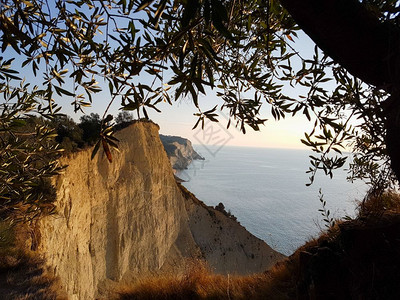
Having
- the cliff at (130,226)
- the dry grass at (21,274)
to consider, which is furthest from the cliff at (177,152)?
the dry grass at (21,274)

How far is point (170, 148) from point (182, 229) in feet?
203

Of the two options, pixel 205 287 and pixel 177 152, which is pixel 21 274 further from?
pixel 177 152

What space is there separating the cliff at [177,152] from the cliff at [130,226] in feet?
176

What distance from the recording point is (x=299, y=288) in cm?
282

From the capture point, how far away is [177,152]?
8481 cm

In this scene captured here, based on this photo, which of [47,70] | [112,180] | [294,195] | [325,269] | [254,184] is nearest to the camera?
[47,70]

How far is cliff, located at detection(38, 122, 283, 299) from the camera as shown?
29.4 ft

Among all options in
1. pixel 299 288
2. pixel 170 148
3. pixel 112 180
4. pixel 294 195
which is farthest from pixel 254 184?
pixel 299 288

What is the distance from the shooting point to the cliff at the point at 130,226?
8.96 metres

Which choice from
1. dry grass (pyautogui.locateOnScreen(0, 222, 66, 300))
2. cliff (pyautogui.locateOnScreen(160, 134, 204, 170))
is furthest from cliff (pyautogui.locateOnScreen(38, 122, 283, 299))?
cliff (pyautogui.locateOnScreen(160, 134, 204, 170))

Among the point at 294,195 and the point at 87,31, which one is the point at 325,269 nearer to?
the point at 87,31

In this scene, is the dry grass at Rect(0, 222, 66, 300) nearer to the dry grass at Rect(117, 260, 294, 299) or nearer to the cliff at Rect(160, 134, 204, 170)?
the dry grass at Rect(117, 260, 294, 299)

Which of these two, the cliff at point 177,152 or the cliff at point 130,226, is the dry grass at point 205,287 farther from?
the cliff at point 177,152

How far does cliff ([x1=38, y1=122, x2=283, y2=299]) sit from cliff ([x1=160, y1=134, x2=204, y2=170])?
5377 cm
